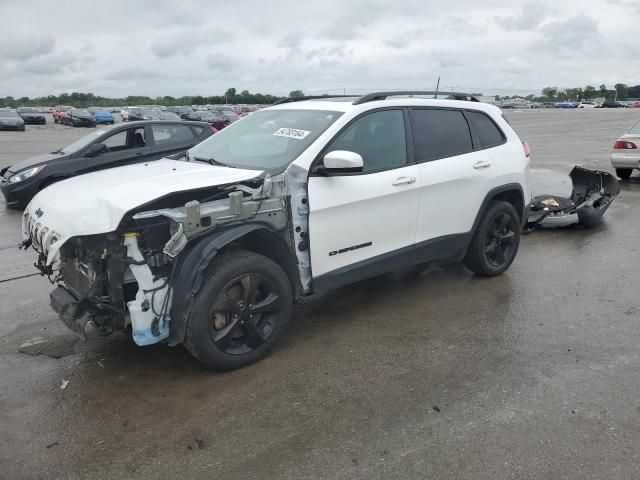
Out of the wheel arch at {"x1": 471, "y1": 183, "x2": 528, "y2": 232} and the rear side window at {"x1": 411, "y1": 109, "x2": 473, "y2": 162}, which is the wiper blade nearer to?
the rear side window at {"x1": 411, "y1": 109, "x2": 473, "y2": 162}

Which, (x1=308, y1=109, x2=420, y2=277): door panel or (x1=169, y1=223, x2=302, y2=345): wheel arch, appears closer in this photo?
(x1=169, y1=223, x2=302, y2=345): wheel arch

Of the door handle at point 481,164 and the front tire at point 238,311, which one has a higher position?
the door handle at point 481,164

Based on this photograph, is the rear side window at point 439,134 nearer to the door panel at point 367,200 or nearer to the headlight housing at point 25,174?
the door panel at point 367,200

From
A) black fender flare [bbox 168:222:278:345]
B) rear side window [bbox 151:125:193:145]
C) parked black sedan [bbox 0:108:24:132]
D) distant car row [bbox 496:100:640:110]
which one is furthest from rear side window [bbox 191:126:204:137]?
Result: distant car row [bbox 496:100:640:110]

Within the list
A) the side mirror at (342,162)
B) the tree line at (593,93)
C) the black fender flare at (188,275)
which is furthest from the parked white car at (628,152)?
the tree line at (593,93)

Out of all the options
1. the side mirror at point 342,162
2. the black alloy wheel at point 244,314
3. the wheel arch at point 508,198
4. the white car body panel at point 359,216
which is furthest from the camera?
the wheel arch at point 508,198

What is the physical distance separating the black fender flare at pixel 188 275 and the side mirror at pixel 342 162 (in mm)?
891

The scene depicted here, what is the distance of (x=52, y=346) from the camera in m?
4.32

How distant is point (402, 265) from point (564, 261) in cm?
270

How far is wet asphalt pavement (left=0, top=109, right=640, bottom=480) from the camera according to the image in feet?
9.61

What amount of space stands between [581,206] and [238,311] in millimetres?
6127

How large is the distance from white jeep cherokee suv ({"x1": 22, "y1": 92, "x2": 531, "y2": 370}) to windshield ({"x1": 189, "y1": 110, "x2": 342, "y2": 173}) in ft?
0.06

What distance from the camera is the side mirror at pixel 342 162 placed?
3.92 meters

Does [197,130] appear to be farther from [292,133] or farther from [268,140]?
[292,133]
